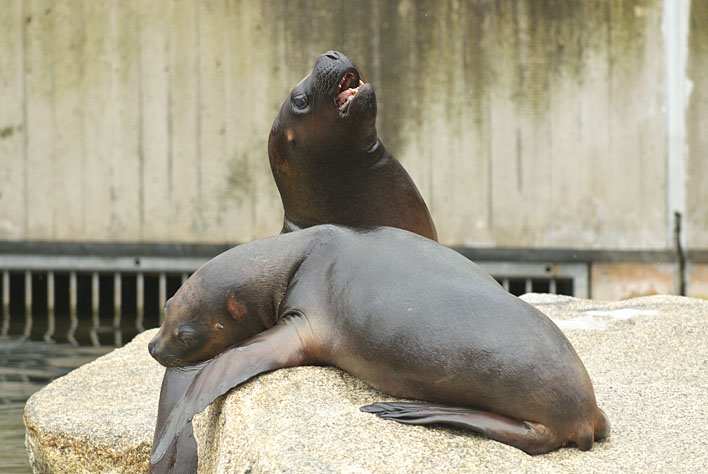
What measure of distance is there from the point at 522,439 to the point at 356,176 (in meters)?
1.58

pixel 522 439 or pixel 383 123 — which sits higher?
pixel 383 123

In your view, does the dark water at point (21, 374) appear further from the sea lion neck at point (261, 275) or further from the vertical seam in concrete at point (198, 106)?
the sea lion neck at point (261, 275)

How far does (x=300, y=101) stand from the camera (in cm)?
371

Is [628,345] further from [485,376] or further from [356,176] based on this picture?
[485,376]

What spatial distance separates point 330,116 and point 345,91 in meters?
0.11

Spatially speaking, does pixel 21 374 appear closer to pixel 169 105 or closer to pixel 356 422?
pixel 169 105

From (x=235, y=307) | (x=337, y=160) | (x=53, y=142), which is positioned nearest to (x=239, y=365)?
(x=235, y=307)

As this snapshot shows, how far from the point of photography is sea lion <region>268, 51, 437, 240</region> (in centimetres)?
361

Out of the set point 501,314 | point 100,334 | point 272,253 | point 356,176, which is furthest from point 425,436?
point 100,334

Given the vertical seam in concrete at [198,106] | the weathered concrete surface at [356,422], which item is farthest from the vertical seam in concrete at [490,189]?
the weathered concrete surface at [356,422]

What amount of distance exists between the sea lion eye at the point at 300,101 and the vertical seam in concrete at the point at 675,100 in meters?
4.89

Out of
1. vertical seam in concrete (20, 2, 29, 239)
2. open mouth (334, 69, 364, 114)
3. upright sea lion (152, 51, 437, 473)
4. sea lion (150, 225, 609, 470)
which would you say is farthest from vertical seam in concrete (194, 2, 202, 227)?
sea lion (150, 225, 609, 470)

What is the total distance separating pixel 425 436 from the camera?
93.4 inches

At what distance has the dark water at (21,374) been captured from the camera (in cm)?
441
